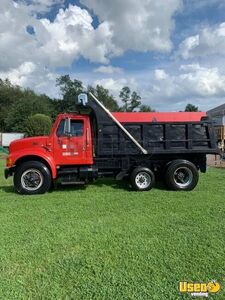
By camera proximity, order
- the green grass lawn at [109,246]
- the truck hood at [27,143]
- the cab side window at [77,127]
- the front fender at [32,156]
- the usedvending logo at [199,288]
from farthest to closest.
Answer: the cab side window at [77,127] → the truck hood at [27,143] → the front fender at [32,156] → the green grass lawn at [109,246] → the usedvending logo at [199,288]

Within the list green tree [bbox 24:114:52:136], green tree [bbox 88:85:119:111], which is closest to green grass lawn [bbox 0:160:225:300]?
green tree [bbox 24:114:52:136]

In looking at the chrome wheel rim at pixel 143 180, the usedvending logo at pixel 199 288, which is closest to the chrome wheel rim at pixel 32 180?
the chrome wheel rim at pixel 143 180

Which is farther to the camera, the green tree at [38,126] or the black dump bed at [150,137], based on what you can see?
the green tree at [38,126]

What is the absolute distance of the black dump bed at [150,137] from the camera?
9.42 meters

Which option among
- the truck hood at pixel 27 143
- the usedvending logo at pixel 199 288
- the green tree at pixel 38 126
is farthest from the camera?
the green tree at pixel 38 126

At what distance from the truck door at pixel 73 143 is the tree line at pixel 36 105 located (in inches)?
31.1

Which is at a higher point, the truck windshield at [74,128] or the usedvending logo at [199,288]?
the truck windshield at [74,128]

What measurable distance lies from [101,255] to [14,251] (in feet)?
4.22

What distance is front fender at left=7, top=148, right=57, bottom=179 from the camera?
9094mm

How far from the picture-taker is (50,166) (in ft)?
30.3

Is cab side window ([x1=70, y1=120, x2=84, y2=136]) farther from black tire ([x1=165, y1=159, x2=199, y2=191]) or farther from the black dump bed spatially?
black tire ([x1=165, y1=159, x2=199, y2=191])

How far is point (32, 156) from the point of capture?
919 cm

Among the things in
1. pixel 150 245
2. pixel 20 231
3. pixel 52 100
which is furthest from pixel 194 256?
pixel 52 100

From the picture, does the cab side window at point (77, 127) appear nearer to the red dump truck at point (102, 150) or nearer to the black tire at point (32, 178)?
the red dump truck at point (102, 150)
